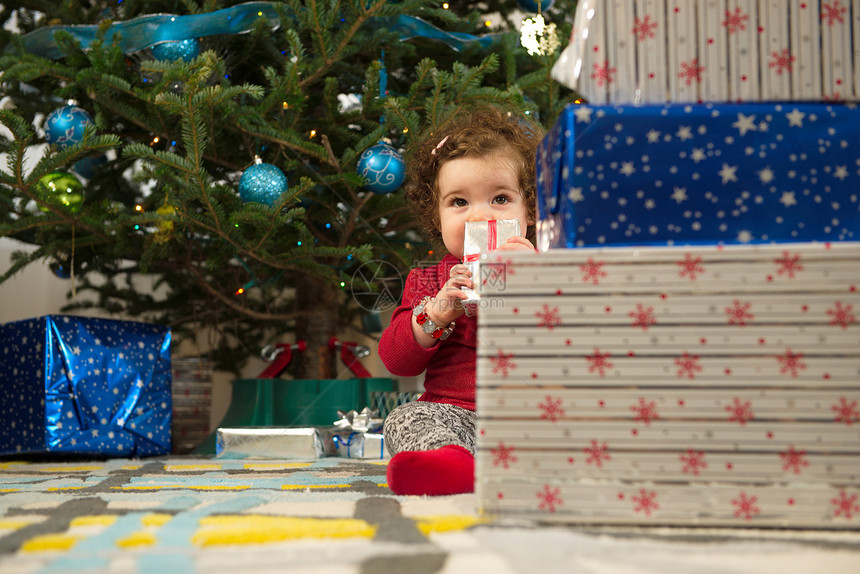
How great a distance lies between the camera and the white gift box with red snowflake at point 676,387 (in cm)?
70

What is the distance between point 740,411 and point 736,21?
1.43 ft

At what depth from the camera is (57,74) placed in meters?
1.64

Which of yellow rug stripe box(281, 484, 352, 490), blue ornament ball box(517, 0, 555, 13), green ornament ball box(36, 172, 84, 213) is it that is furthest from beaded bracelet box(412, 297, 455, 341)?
blue ornament ball box(517, 0, 555, 13)

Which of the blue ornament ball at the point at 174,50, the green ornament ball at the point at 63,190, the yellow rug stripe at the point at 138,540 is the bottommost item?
the yellow rug stripe at the point at 138,540

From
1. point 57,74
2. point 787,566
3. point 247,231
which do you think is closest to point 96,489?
point 247,231

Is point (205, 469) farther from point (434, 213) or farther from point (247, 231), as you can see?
point (434, 213)

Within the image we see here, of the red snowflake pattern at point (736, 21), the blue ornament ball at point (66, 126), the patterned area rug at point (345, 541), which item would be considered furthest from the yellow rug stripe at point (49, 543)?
the blue ornament ball at point (66, 126)

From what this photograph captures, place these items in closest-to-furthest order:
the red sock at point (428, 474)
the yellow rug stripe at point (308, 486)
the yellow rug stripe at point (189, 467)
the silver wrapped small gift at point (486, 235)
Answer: the red sock at point (428, 474)
the yellow rug stripe at point (308, 486)
the silver wrapped small gift at point (486, 235)
the yellow rug stripe at point (189, 467)

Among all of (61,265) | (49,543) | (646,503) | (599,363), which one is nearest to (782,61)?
(599,363)

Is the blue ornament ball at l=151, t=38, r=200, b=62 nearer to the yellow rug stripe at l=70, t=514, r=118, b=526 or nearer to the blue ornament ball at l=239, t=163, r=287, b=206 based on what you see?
the blue ornament ball at l=239, t=163, r=287, b=206

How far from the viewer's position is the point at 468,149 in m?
1.35

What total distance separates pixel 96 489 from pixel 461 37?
1.37m

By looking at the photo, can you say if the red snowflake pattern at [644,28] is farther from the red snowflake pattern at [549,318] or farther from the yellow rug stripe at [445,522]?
the yellow rug stripe at [445,522]

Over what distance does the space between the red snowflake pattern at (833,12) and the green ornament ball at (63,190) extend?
4.89 feet
